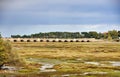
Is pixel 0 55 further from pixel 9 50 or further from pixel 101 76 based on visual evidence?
pixel 101 76

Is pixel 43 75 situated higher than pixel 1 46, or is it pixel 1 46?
pixel 1 46

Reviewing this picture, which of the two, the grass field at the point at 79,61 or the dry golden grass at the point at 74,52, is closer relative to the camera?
the grass field at the point at 79,61

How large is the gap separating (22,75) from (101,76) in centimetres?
1011

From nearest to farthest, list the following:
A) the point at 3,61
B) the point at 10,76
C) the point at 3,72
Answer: the point at 10,76 → the point at 3,72 → the point at 3,61

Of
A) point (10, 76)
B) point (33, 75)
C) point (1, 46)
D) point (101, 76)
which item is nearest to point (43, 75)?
point (33, 75)

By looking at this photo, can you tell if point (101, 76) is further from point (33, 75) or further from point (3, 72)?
point (3, 72)

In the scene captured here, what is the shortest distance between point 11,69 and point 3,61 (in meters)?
1.72

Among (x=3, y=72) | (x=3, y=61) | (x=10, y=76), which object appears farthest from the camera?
(x=3, y=61)

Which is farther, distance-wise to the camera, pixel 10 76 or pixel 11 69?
pixel 11 69

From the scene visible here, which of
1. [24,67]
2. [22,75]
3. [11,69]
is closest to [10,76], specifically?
[22,75]

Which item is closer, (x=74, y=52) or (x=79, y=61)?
(x=79, y=61)

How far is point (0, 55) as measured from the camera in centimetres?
5512

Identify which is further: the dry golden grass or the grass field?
the dry golden grass

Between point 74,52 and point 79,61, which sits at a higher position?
point 74,52
